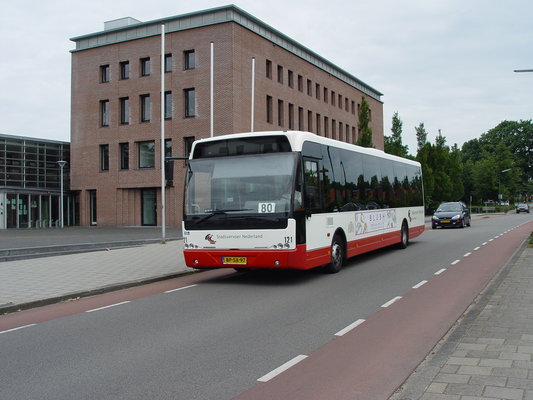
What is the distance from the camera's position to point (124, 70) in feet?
129

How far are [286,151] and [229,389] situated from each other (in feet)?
20.6

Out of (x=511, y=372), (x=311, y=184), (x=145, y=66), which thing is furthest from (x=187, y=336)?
(x=145, y=66)

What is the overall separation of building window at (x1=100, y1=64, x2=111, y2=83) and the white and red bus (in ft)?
105

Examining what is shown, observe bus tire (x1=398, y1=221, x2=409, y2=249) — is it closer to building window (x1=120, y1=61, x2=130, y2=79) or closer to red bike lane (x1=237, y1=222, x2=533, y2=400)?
red bike lane (x1=237, y1=222, x2=533, y2=400)

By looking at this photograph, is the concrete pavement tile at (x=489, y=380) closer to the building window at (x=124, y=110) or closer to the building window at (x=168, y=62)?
the building window at (x=168, y=62)

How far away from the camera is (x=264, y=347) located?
5668 mm

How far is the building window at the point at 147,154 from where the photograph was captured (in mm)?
37797

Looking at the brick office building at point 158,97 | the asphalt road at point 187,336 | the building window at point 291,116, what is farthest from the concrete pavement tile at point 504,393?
the building window at point 291,116

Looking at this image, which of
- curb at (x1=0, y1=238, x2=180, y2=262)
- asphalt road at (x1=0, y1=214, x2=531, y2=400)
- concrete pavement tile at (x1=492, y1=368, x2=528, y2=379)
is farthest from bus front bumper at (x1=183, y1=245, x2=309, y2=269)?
curb at (x1=0, y1=238, x2=180, y2=262)

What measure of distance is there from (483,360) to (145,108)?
36.2m

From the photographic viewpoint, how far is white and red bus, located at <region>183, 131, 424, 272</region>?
381 inches

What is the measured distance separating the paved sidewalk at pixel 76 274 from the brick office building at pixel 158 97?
63.4 ft

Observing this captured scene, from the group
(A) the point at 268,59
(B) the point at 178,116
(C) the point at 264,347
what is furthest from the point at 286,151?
(A) the point at 268,59

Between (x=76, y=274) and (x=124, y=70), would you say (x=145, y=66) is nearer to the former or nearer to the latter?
(x=124, y=70)
